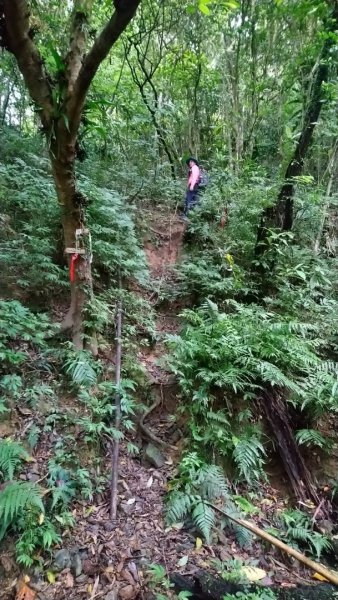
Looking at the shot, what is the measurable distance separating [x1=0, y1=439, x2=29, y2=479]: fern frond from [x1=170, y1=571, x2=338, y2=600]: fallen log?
161cm

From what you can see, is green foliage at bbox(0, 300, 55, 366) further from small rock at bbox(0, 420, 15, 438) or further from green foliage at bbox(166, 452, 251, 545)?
green foliage at bbox(166, 452, 251, 545)

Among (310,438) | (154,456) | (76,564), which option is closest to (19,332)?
(154,456)

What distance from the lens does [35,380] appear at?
4184 millimetres

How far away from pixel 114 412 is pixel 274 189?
15.8 feet

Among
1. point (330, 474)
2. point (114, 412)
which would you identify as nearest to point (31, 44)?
point (114, 412)

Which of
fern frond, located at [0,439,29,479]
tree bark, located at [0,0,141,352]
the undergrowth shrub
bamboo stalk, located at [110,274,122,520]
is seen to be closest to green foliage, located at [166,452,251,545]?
the undergrowth shrub

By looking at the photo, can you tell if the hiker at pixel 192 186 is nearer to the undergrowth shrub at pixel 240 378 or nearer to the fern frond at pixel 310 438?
the undergrowth shrub at pixel 240 378

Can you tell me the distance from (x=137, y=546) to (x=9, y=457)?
4.52ft

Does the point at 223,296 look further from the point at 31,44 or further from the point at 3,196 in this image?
the point at 31,44

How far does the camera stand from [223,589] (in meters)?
3.12

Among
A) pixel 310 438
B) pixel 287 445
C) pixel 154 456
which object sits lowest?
pixel 154 456

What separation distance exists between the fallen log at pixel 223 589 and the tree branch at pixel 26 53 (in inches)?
175

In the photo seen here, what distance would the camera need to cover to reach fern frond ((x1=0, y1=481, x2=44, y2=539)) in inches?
115

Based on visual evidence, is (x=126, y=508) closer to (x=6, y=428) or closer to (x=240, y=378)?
(x=6, y=428)
